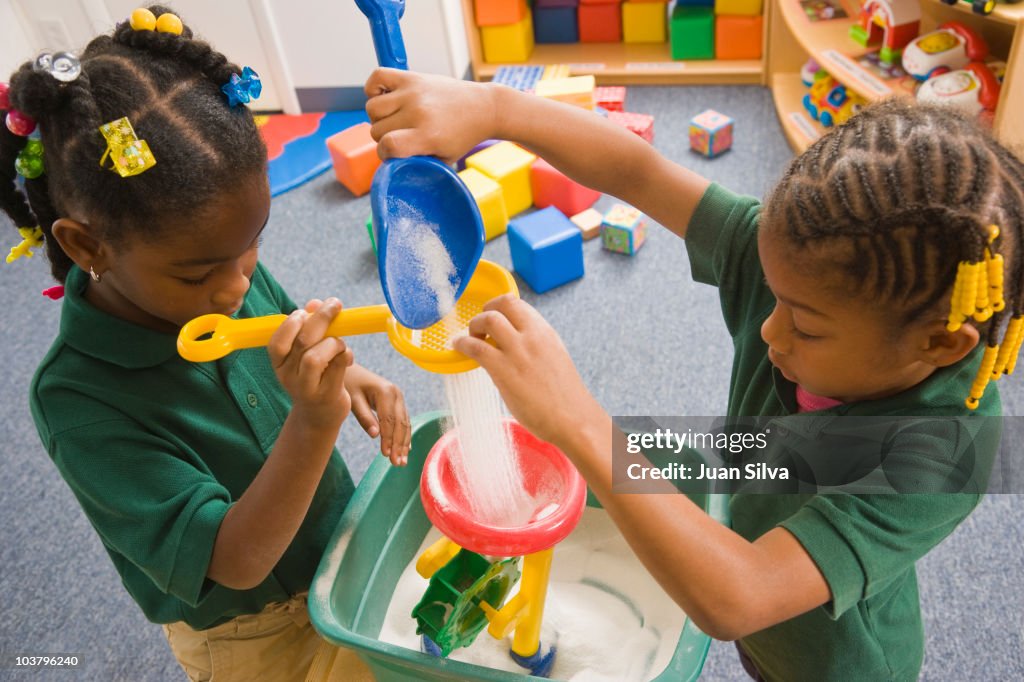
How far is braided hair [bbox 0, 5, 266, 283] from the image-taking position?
62 cm

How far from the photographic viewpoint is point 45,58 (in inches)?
24.0

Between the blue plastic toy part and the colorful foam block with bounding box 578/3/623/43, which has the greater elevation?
the blue plastic toy part

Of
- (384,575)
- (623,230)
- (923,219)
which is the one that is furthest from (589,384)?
(923,219)

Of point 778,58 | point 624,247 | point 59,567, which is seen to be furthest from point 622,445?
point 778,58

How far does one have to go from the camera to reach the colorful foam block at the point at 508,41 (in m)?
2.51

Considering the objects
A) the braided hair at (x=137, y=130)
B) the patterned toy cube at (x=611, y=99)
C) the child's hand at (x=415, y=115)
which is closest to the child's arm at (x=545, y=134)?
the child's hand at (x=415, y=115)

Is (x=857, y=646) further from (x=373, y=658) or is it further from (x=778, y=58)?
(x=778, y=58)

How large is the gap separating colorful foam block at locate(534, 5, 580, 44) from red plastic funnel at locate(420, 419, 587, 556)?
2.06 m

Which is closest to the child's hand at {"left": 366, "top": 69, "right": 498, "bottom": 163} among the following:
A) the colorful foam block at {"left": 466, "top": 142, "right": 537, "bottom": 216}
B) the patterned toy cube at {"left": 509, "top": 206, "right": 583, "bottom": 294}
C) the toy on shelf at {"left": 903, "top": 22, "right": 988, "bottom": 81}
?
the patterned toy cube at {"left": 509, "top": 206, "right": 583, "bottom": 294}

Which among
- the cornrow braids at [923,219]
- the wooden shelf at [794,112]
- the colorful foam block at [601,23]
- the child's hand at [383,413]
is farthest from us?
the colorful foam block at [601,23]

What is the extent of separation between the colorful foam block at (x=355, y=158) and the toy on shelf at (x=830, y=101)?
1055mm

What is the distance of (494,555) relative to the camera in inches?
29.0

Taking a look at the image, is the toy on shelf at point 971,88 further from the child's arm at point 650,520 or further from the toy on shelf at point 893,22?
the child's arm at point 650,520

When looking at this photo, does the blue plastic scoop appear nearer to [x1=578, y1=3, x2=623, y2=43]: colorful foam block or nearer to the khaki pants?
the khaki pants
